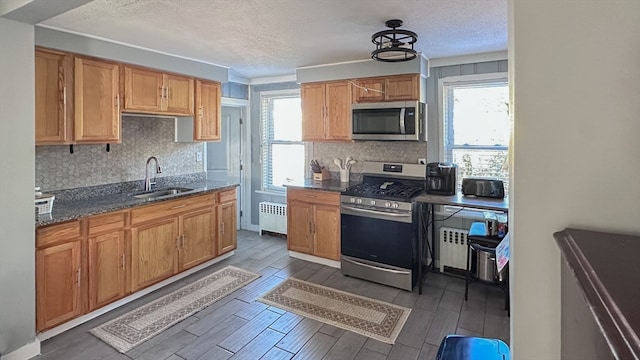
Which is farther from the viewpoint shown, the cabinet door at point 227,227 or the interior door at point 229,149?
the interior door at point 229,149

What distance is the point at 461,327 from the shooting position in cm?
289

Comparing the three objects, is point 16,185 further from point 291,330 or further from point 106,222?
point 291,330

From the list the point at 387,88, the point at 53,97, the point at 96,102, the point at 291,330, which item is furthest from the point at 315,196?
the point at 53,97

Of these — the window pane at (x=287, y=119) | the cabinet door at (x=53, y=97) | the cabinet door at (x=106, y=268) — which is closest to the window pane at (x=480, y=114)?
the window pane at (x=287, y=119)

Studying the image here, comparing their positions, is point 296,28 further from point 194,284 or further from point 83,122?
point 194,284

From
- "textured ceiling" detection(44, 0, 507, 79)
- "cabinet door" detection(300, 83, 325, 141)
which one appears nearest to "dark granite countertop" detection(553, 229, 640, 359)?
"textured ceiling" detection(44, 0, 507, 79)

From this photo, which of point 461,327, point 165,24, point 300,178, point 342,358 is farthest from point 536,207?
point 300,178

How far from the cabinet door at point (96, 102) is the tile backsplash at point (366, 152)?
2.52 m

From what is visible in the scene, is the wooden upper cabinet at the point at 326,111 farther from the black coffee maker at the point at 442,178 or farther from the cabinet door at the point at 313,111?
the black coffee maker at the point at 442,178

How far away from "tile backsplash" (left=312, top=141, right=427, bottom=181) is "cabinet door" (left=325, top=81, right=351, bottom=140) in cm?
33

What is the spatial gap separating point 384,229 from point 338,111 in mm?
1556

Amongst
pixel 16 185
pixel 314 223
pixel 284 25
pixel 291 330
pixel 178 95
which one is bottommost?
pixel 291 330

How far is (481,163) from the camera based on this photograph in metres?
3.87

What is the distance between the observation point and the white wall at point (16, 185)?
2236 mm
